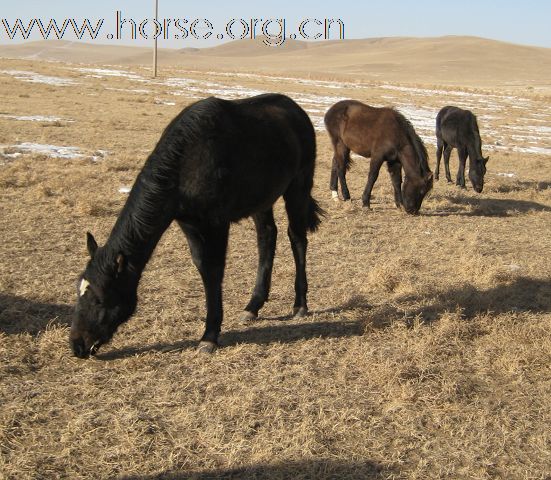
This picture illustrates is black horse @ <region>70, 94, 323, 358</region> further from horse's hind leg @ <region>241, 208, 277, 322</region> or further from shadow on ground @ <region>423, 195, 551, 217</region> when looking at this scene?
shadow on ground @ <region>423, 195, 551, 217</region>

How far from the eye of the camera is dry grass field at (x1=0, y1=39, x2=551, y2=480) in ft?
11.3

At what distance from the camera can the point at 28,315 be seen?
5230 mm

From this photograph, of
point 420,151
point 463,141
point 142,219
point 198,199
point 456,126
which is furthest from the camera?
point 456,126

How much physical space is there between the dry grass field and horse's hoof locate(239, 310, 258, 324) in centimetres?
10

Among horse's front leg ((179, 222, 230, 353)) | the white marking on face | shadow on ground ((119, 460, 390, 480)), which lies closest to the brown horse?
horse's front leg ((179, 222, 230, 353))

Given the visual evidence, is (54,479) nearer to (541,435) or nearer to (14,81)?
(541,435)

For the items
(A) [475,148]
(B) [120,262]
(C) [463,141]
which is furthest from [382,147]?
(B) [120,262]

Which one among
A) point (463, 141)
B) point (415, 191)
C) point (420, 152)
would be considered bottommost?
point (415, 191)

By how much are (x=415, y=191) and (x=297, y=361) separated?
5.98 metres

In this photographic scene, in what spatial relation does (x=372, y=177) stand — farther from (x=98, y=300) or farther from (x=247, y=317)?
(x=98, y=300)

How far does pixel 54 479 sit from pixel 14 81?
3334cm

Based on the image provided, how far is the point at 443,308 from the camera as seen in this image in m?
5.98

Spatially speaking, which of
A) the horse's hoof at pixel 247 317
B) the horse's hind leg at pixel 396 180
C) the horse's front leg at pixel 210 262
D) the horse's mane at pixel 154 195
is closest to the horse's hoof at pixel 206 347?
the horse's front leg at pixel 210 262

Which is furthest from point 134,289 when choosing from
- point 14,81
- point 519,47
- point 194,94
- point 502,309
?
point 519,47
